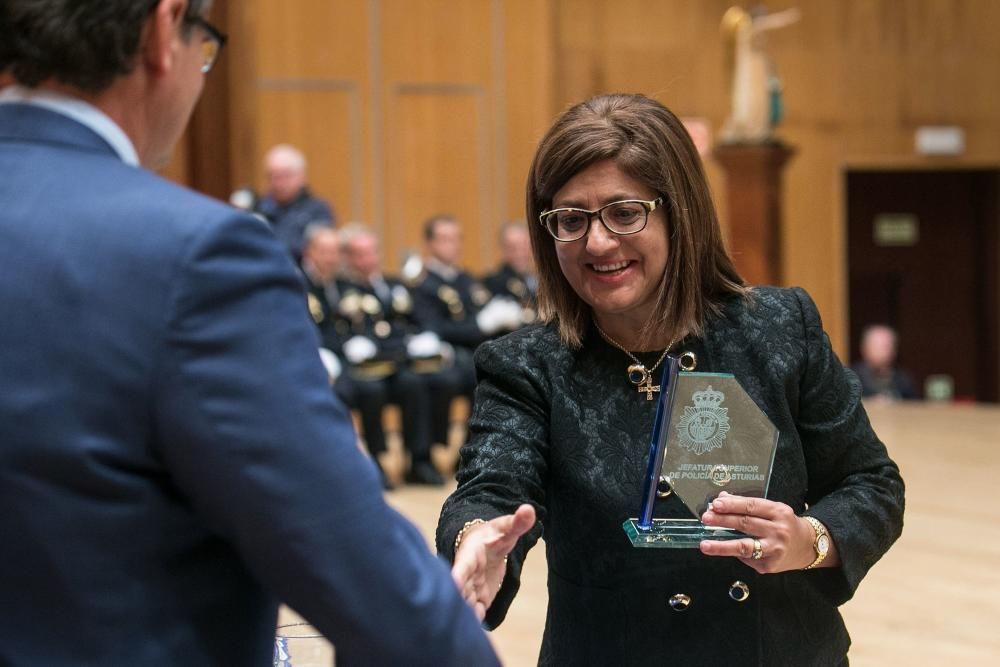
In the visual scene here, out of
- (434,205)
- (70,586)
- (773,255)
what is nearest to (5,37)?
(70,586)

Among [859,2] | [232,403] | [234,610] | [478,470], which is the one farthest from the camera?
[859,2]

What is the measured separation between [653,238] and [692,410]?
33 cm

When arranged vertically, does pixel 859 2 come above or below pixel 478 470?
above

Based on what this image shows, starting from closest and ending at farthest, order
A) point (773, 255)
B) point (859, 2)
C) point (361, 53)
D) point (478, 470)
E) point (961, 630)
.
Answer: point (478, 470)
point (961, 630)
point (773, 255)
point (361, 53)
point (859, 2)

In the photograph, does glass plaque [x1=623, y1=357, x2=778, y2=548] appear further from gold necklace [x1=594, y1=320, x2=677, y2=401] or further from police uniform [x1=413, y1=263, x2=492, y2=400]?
police uniform [x1=413, y1=263, x2=492, y2=400]

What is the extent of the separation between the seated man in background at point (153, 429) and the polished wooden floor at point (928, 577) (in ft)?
10.2

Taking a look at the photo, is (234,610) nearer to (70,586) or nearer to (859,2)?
(70,586)

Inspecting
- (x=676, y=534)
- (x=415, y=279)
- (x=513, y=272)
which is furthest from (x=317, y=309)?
(x=676, y=534)

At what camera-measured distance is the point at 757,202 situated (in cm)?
963

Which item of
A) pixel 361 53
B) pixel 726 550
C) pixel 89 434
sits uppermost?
pixel 361 53

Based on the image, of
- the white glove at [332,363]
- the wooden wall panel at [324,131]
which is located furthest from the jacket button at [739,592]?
the wooden wall panel at [324,131]

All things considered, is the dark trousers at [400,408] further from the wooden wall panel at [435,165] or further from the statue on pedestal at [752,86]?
the statue on pedestal at [752,86]

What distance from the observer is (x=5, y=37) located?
109 cm

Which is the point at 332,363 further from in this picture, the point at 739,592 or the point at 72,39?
the point at 72,39
